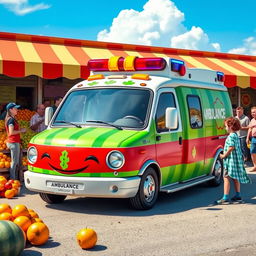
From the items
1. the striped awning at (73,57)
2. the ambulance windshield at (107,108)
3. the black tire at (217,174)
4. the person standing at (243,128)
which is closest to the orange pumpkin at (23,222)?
the ambulance windshield at (107,108)

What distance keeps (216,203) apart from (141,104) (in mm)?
2139

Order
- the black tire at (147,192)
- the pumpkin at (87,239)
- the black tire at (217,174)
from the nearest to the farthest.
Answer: the pumpkin at (87,239)
the black tire at (147,192)
the black tire at (217,174)

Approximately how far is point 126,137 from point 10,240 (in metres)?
2.73

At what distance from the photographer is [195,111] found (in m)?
9.11

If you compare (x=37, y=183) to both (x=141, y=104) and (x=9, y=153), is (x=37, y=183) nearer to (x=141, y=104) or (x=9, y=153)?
(x=141, y=104)

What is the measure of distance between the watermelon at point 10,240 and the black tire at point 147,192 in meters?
2.53

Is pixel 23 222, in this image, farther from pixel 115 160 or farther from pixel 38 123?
pixel 38 123

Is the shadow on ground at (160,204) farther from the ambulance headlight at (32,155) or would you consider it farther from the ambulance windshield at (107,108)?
the ambulance windshield at (107,108)

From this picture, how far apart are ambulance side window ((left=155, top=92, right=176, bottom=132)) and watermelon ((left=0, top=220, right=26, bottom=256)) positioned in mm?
3363

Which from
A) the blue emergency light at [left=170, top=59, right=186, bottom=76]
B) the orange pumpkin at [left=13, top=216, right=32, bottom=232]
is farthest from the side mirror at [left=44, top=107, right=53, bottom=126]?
the orange pumpkin at [left=13, top=216, right=32, bottom=232]

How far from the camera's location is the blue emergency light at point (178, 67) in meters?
8.48

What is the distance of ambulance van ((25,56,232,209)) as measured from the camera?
6.92 meters

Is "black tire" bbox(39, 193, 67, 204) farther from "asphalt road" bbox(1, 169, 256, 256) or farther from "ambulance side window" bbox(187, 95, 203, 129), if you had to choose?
"ambulance side window" bbox(187, 95, 203, 129)

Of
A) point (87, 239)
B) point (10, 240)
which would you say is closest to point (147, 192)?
point (87, 239)
